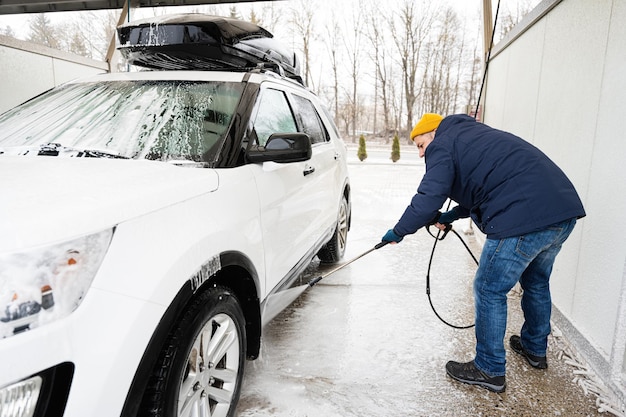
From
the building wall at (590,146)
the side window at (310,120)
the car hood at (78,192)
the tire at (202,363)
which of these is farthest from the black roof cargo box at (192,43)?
the building wall at (590,146)

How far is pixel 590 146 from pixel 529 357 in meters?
1.49

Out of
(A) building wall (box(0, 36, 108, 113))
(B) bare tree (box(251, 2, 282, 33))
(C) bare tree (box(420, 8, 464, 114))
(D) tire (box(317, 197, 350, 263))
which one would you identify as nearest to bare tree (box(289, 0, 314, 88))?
(B) bare tree (box(251, 2, 282, 33))

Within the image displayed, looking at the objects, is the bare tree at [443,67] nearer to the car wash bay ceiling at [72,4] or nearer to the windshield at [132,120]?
the car wash bay ceiling at [72,4]

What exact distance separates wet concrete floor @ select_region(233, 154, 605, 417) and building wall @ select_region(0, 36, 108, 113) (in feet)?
18.5

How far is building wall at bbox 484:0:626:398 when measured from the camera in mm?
2682

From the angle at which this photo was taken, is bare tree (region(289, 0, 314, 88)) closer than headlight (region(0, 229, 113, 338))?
No

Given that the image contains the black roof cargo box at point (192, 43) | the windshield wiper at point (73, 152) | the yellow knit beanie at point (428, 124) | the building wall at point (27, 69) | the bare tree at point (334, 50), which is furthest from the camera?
the bare tree at point (334, 50)

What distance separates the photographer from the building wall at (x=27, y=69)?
269 inches

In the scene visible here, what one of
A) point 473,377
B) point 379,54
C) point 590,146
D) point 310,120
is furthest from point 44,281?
point 379,54

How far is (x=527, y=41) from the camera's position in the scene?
4.58 meters

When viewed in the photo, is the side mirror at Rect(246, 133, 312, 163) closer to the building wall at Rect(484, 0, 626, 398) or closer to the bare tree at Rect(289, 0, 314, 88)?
the building wall at Rect(484, 0, 626, 398)

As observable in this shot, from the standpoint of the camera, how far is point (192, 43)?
3.07 metres

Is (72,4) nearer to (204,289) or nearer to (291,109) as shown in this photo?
(291,109)

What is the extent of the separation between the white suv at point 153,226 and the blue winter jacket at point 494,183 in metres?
0.77
